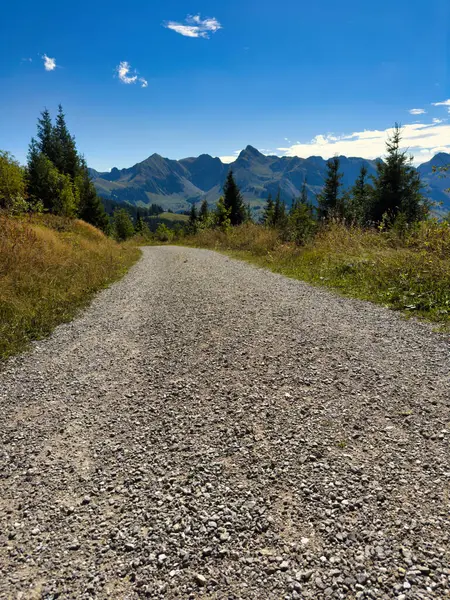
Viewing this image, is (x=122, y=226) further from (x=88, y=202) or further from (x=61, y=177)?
(x=61, y=177)

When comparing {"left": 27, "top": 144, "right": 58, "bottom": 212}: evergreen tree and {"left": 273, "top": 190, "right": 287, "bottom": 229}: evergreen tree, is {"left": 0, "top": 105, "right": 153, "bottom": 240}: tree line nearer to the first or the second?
{"left": 27, "top": 144, "right": 58, "bottom": 212}: evergreen tree

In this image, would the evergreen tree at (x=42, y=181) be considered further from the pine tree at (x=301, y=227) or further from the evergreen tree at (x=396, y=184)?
the evergreen tree at (x=396, y=184)

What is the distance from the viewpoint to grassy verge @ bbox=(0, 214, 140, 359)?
7.00 m

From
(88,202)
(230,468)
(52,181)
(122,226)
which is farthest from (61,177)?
(122,226)

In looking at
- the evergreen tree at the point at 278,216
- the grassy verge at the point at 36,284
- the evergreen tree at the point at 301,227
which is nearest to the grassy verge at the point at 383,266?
the evergreen tree at the point at 301,227

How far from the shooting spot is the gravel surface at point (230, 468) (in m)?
2.15

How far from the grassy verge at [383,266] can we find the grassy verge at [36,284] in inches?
309

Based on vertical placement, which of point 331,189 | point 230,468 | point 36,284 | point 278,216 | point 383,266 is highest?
point 331,189

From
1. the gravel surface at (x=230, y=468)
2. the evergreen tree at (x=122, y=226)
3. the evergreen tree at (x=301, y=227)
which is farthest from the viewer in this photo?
the evergreen tree at (x=122, y=226)

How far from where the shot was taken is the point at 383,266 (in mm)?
10164

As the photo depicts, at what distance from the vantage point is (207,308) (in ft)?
27.1

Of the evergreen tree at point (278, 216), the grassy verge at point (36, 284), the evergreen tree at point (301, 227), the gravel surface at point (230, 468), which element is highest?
the evergreen tree at point (278, 216)

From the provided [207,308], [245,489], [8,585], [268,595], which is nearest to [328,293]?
[207,308]

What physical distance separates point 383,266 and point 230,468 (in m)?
9.10
